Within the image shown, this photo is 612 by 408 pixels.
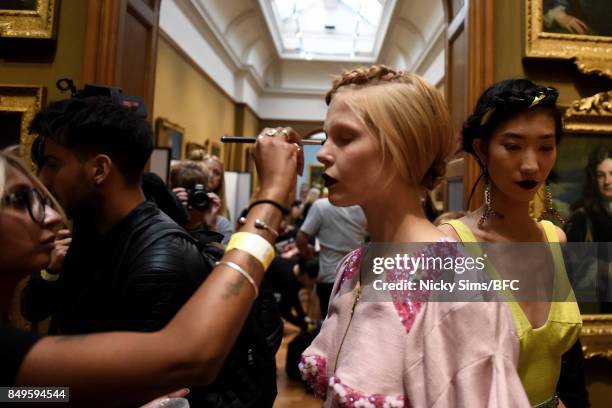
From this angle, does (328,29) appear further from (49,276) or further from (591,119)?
(49,276)

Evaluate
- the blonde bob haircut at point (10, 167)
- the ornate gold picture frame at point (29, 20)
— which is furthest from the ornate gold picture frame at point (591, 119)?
the ornate gold picture frame at point (29, 20)

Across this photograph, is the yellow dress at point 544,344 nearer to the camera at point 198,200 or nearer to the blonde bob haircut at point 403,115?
the blonde bob haircut at point 403,115

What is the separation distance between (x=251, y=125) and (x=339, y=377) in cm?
1206

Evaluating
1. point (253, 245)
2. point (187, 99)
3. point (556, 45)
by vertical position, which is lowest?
point (253, 245)

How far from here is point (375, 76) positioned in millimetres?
1040

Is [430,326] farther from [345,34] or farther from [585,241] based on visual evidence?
[345,34]

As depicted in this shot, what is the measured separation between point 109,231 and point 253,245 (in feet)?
2.57

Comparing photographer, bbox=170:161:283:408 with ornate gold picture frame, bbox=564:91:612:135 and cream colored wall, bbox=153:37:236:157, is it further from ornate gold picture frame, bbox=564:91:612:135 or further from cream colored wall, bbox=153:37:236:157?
cream colored wall, bbox=153:37:236:157

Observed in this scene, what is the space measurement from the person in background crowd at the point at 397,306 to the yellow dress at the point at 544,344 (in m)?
0.37

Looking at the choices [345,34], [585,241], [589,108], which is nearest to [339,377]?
[585,241]

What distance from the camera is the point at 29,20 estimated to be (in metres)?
2.90

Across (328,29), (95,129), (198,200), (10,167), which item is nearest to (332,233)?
(198,200)

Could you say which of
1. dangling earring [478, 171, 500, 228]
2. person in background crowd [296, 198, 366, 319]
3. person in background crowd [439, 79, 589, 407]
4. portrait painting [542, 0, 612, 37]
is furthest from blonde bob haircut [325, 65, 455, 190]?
person in background crowd [296, 198, 366, 319]

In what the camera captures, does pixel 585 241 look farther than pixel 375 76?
Yes
